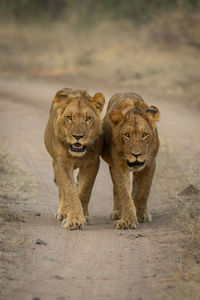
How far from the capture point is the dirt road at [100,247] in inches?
177

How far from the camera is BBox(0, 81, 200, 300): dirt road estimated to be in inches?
177

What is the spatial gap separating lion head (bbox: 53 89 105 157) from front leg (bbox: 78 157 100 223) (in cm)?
23

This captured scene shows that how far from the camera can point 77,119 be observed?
20.9ft

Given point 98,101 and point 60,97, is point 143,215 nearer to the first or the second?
point 98,101

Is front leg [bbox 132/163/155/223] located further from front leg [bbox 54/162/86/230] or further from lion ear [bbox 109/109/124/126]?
front leg [bbox 54/162/86/230]

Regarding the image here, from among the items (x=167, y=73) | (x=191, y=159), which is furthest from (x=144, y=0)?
(x=191, y=159)

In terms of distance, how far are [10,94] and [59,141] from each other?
9273 millimetres

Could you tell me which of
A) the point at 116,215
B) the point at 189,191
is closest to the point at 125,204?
the point at 116,215

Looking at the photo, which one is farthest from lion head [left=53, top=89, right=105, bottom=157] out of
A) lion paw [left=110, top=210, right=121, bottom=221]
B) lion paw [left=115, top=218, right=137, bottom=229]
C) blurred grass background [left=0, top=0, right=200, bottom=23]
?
blurred grass background [left=0, top=0, right=200, bottom=23]

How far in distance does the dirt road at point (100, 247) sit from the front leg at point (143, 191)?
0.45 ft

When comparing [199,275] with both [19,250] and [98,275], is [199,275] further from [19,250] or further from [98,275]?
[19,250]

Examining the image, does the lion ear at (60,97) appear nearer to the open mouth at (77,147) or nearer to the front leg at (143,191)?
the open mouth at (77,147)

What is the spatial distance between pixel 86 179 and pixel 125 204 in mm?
512

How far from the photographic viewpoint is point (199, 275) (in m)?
4.68
